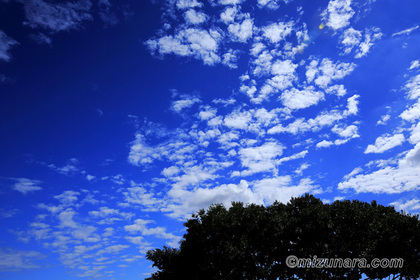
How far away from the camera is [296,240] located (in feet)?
86.2

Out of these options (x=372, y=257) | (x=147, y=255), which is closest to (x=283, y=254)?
(x=372, y=257)

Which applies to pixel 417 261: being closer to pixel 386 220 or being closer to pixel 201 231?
pixel 386 220

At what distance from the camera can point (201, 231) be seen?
28016 millimetres

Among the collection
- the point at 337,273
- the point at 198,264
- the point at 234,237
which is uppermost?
the point at 234,237

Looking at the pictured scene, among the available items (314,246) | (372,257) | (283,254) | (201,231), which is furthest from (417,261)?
(201,231)

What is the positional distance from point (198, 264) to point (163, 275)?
17.8ft

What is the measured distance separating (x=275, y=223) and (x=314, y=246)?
14.6 feet

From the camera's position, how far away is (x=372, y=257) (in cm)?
2416

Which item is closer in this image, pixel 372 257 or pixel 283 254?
pixel 372 257

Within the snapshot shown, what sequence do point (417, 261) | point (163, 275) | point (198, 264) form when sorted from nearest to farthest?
point (417, 261) → point (198, 264) → point (163, 275)

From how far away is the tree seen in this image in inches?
951

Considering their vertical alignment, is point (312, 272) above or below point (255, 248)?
below

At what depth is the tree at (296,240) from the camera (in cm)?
2416

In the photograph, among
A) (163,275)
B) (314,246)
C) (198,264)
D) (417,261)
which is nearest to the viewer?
(417,261)
